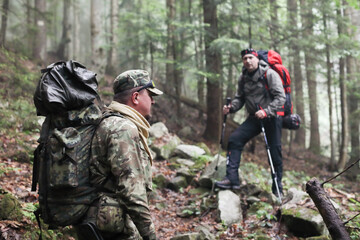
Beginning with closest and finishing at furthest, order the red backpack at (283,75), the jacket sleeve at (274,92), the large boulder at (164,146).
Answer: the jacket sleeve at (274,92) → the red backpack at (283,75) → the large boulder at (164,146)

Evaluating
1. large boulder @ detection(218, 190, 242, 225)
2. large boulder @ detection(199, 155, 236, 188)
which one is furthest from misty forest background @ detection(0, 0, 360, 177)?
large boulder @ detection(218, 190, 242, 225)

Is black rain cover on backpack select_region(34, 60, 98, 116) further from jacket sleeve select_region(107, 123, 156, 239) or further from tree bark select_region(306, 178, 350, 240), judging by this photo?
tree bark select_region(306, 178, 350, 240)

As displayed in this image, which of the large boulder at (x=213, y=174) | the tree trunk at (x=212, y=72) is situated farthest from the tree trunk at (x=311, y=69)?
the large boulder at (x=213, y=174)

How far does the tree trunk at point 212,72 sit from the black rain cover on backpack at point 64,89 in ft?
26.9

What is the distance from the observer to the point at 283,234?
5.15m

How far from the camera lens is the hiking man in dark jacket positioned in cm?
624

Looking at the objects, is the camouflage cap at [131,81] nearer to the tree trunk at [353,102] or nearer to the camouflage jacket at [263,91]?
the camouflage jacket at [263,91]

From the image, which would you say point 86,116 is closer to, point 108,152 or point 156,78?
point 108,152

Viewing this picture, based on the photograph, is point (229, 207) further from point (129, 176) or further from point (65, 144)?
point (65, 144)

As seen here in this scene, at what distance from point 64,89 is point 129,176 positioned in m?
0.91

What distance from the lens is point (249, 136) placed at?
21.6ft

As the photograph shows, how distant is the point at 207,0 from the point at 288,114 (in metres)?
6.63

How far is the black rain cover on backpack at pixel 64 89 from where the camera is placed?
8.10ft

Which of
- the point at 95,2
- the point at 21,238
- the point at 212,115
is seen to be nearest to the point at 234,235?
the point at 21,238
